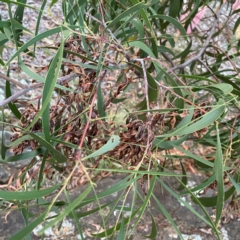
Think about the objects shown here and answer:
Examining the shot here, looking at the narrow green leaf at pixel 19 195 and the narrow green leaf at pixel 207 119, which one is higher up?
the narrow green leaf at pixel 207 119

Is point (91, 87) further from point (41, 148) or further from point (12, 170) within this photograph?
point (12, 170)

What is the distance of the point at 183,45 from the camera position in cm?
172

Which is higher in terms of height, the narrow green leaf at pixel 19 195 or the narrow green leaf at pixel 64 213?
the narrow green leaf at pixel 64 213

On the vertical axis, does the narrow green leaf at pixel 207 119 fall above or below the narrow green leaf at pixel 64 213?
above

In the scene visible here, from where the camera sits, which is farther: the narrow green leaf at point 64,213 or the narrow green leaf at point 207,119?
the narrow green leaf at point 207,119

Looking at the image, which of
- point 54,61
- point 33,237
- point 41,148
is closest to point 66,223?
point 33,237

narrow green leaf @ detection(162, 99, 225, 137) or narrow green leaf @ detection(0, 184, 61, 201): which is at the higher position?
narrow green leaf @ detection(162, 99, 225, 137)

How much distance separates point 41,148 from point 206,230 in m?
0.65

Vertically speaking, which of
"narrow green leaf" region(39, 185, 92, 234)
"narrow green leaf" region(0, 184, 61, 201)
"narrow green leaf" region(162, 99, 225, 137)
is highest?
"narrow green leaf" region(162, 99, 225, 137)

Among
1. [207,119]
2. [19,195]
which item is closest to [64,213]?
[19,195]

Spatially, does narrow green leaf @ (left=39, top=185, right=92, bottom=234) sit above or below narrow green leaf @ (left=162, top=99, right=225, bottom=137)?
below

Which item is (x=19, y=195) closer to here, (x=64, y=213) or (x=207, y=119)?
(x=64, y=213)

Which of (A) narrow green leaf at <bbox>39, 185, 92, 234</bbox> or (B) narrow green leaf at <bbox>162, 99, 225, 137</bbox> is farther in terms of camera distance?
(B) narrow green leaf at <bbox>162, 99, 225, 137</bbox>

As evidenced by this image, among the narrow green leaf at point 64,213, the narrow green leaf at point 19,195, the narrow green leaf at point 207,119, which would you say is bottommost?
the narrow green leaf at point 19,195
